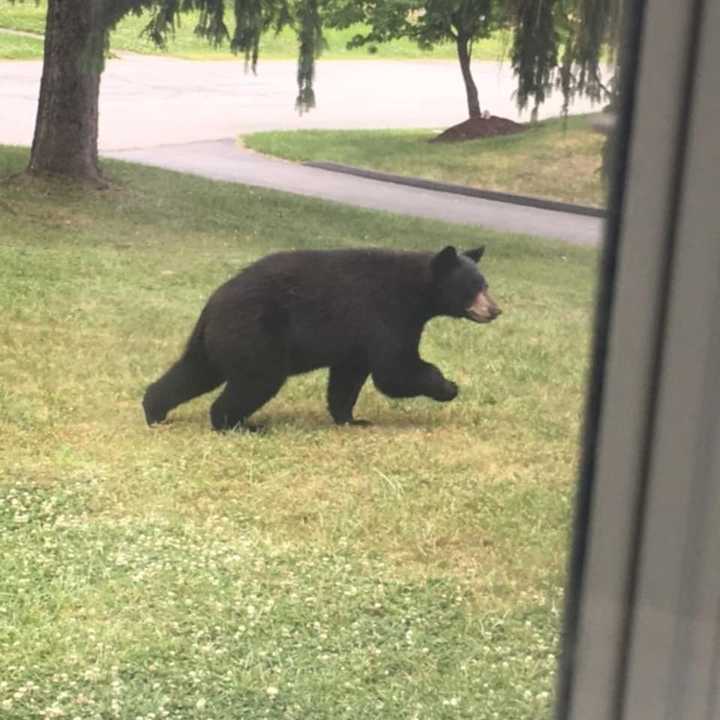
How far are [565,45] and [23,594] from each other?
86 cm

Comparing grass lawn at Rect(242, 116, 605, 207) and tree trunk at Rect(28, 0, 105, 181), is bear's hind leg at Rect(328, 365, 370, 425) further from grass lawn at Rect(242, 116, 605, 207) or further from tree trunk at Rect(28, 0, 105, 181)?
tree trunk at Rect(28, 0, 105, 181)

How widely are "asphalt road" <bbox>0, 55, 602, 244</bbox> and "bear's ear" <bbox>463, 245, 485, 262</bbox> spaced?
0.19ft

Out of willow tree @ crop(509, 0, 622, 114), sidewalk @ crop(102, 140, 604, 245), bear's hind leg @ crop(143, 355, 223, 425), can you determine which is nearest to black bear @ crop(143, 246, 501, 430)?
bear's hind leg @ crop(143, 355, 223, 425)

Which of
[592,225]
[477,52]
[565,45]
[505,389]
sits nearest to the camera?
[592,225]

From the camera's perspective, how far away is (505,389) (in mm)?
1607

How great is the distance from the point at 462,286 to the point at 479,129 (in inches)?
13.7

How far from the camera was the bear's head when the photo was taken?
1.67 metres

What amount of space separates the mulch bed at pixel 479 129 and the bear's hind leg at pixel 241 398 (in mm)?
518

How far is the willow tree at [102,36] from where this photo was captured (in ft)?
5.50

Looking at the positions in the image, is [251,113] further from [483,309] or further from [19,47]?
[483,309]

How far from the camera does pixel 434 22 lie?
140 centimetres

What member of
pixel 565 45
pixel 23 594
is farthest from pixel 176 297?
pixel 565 45

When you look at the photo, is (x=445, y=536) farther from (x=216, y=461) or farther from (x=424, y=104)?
(x=424, y=104)

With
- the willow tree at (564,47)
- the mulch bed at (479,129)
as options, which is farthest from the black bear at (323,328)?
A: the willow tree at (564,47)
